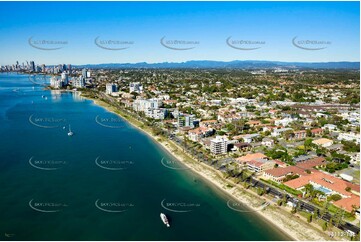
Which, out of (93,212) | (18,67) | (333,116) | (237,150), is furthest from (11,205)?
(18,67)

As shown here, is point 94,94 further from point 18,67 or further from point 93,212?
point 18,67

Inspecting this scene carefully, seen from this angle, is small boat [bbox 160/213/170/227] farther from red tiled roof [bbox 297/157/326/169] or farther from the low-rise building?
the low-rise building

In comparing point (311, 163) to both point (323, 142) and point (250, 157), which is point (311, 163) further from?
point (323, 142)

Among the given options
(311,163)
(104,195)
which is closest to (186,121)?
(311,163)

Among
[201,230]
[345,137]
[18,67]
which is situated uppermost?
[18,67]

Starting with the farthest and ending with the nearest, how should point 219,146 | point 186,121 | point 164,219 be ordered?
point 186,121, point 219,146, point 164,219

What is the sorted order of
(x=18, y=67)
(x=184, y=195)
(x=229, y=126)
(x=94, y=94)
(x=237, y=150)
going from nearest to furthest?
(x=184, y=195) → (x=237, y=150) → (x=229, y=126) → (x=94, y=94) → (x=18, y=67)

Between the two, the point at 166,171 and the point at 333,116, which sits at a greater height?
the point at 333,116
